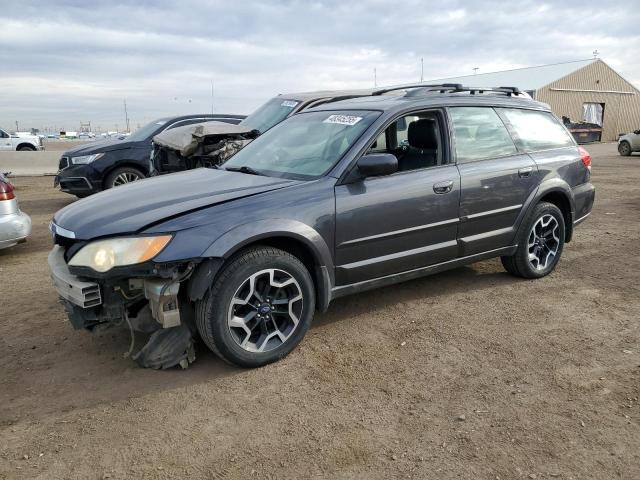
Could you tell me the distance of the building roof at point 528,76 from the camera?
3328 cm

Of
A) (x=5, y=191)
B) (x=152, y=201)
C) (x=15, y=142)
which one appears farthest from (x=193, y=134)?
(x=15, y=142)

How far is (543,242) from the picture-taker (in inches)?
198

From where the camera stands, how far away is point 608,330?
Answer: 3.88 metres

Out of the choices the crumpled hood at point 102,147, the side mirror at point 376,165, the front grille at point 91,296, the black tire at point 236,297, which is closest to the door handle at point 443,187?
the side mirror at point 376,165

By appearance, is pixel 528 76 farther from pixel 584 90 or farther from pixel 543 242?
pixel 543 242

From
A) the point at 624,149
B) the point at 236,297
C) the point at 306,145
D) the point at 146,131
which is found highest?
the point at 146,131

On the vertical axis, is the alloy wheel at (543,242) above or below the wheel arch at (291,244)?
below

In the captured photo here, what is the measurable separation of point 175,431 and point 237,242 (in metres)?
1.09

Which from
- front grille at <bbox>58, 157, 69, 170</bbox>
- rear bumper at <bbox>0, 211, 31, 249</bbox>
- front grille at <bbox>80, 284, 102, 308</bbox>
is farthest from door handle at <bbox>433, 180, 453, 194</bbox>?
front grille at <bbox>58, 157, 69, 170</bbox>

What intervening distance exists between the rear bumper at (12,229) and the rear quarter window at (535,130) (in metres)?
5.27

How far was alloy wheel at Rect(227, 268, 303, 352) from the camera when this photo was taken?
128 inches

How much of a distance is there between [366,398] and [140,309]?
1.52 meters

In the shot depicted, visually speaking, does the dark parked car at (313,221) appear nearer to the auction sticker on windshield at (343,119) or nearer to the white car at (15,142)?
the auction sticker on windshield at (343,119)

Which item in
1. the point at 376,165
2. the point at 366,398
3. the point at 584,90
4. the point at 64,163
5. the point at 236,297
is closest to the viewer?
the point at 366,398
